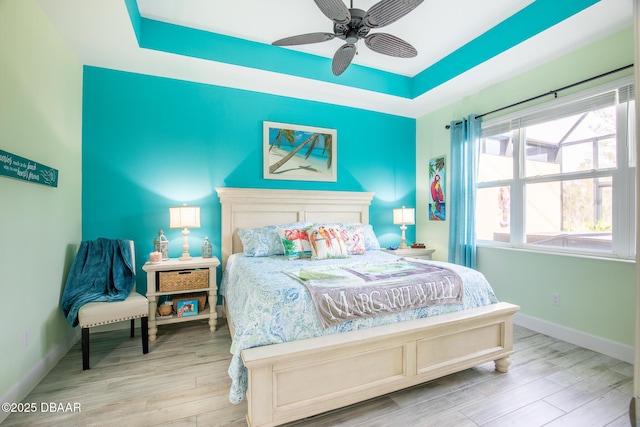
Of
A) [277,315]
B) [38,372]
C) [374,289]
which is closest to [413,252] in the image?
[374,289]

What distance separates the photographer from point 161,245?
2975 millimetres

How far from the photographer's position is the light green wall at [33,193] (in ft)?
5.63

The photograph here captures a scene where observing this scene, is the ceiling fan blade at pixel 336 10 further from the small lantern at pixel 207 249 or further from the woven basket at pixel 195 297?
the woven basket at pixel 195 297

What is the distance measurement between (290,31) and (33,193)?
250 cm

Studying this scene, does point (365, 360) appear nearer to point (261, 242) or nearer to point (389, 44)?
point (261, 242)

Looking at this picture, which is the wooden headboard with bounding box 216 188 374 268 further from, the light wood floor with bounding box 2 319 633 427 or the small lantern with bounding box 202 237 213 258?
the light wood floor with bounding box 2 319 633 427

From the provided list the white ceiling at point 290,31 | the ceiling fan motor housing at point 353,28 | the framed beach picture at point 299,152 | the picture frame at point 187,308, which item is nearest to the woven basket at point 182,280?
the picture frame at point 187,308

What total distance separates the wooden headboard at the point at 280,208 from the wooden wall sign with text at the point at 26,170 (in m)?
1.40

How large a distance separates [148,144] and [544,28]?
381 cm

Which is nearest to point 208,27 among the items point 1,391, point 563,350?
point 1,391

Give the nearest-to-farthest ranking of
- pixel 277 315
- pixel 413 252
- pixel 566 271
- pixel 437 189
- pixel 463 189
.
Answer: pixel 277 315 → pixel 566 271 → pixel 463 189 → pixel 413 252 → pixel 437 189

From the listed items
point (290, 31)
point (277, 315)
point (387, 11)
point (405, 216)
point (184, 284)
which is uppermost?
point (290, 31)

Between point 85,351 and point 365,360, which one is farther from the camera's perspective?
point 85,351

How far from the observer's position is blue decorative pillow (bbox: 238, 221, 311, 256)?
2.98 meters
